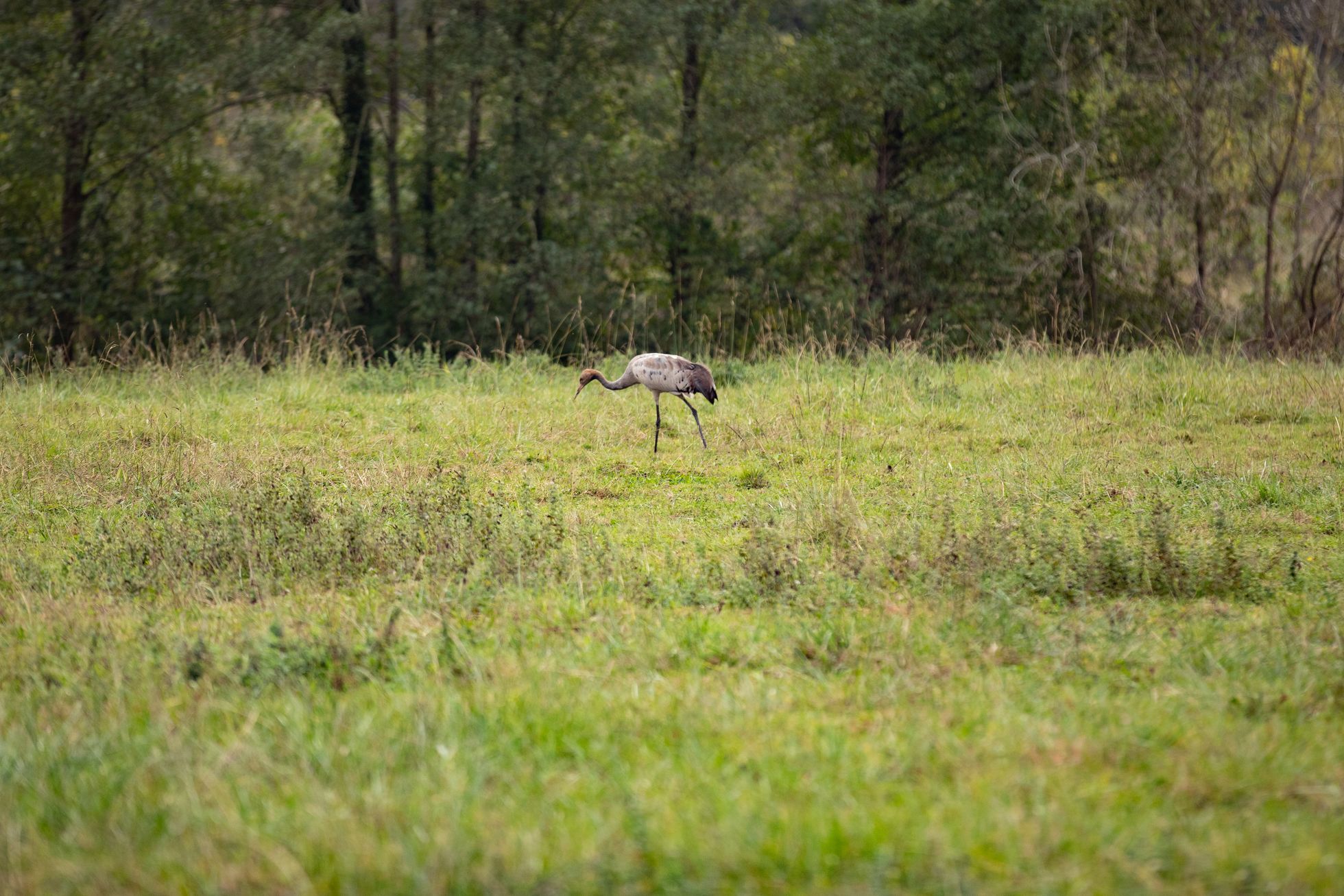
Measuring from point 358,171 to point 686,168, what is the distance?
552 centimetres

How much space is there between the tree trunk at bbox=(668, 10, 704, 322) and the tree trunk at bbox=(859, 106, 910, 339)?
3091mm

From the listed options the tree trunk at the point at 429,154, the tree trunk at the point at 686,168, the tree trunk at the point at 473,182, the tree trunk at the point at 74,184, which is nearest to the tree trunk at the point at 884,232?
the tree trunk at the point at 686,168

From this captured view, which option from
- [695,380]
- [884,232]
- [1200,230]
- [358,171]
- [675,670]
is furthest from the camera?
[884,232]

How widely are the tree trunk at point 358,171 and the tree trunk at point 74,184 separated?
3.83m

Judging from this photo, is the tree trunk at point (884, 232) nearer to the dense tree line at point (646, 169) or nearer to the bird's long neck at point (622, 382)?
the dense tree line at point (646, 169)

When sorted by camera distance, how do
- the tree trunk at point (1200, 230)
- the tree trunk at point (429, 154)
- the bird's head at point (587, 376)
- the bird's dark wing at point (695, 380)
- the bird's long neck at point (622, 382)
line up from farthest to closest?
1. the tree trunk at point (429, 154)
2. the tree trunk at point (1200, 230)
3. the bird's head at point (587, 376)
4. the bird's long neck at point (622, 382)
5. the bird's dark wing at point (695, 380)

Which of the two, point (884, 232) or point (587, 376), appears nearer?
point (587, 376)

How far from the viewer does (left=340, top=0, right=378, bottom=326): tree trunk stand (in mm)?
20047

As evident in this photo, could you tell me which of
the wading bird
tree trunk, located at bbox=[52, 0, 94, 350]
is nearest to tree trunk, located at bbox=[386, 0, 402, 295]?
tree trunk, located at bbox=[52, 0, 94, 350]

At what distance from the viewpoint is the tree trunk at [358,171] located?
20.0 m

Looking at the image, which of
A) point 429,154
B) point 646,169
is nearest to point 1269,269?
point 646,169

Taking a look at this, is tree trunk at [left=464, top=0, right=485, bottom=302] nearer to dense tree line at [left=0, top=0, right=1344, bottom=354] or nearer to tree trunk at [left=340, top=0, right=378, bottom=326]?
dense tree line at [left=0, top=0, right=1344, bottom=354]

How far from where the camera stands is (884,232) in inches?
848

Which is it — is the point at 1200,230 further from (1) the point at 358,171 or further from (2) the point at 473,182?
(1) the point at 358,171
